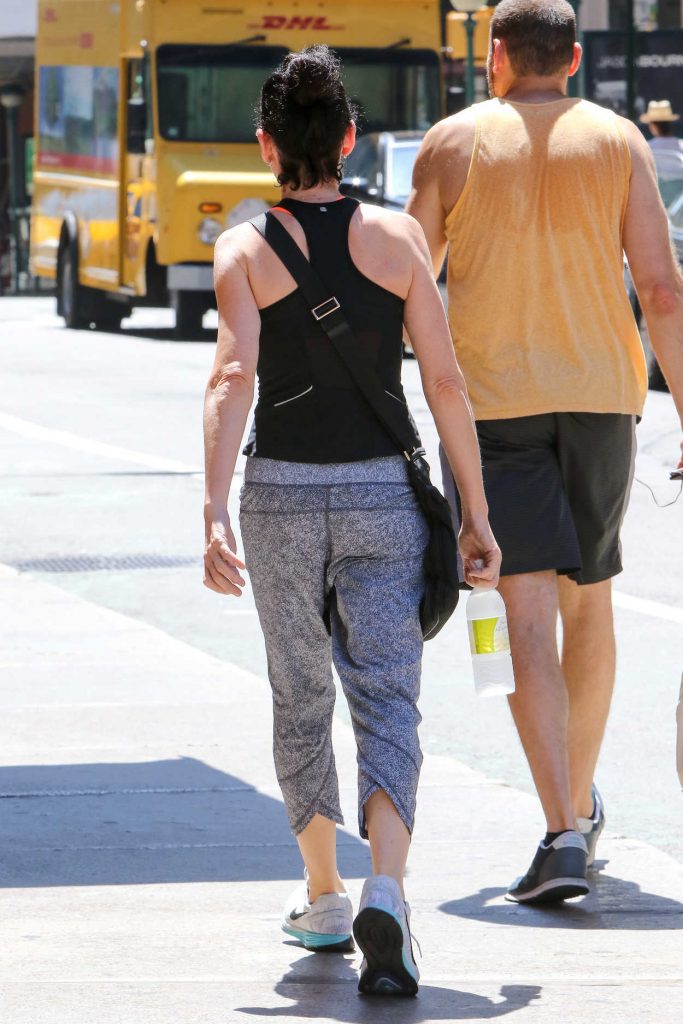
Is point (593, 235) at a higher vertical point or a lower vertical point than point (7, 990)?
higher

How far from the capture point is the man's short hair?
5.03 m

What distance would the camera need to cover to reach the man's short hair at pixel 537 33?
5.03m

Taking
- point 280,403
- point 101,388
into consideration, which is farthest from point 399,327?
point 101,388

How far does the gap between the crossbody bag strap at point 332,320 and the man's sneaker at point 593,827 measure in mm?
1281

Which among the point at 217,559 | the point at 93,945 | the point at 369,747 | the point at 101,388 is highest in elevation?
the point at 217,559

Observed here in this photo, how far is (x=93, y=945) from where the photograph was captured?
4.47 m

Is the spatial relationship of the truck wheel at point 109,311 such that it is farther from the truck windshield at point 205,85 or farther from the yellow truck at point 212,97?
the truck windshield at point 205,85

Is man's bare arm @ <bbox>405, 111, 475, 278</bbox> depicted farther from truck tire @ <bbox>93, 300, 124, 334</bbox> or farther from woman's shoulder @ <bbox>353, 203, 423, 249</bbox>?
truck tire @ <bbox>93, 300, 124, 334</bbox>

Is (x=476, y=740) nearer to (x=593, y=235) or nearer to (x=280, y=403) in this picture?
(x=593, y=235)

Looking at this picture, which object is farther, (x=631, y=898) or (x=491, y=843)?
(x=491, y=843)

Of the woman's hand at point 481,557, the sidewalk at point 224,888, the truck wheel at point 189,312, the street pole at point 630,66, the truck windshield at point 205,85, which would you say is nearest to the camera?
the sidewalk at point 224,888

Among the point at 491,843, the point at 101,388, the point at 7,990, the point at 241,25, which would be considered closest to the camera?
the point at 7,990

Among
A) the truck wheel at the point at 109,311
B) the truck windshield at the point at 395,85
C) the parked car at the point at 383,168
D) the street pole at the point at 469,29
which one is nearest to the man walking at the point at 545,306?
the parked car at the point at 383,168

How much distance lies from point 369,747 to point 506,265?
4.15ft
